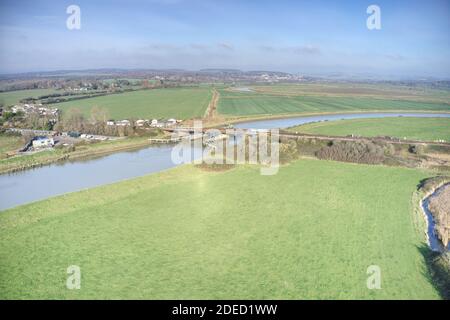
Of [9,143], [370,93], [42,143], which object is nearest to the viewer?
[42,143]

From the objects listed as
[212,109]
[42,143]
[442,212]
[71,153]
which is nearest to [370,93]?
[212,109]

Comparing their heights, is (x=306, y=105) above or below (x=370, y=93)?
below

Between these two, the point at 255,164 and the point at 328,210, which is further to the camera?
the point at 255,164

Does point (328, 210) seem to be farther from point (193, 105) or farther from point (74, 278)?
point (193, 105)

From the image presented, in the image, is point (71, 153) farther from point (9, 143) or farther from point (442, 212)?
point (442, 212)

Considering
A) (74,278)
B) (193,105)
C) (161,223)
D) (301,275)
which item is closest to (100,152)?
(161,223)

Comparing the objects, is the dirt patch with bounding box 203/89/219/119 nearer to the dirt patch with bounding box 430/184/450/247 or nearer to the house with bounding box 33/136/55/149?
the house with bounding box 33/136/55/149
